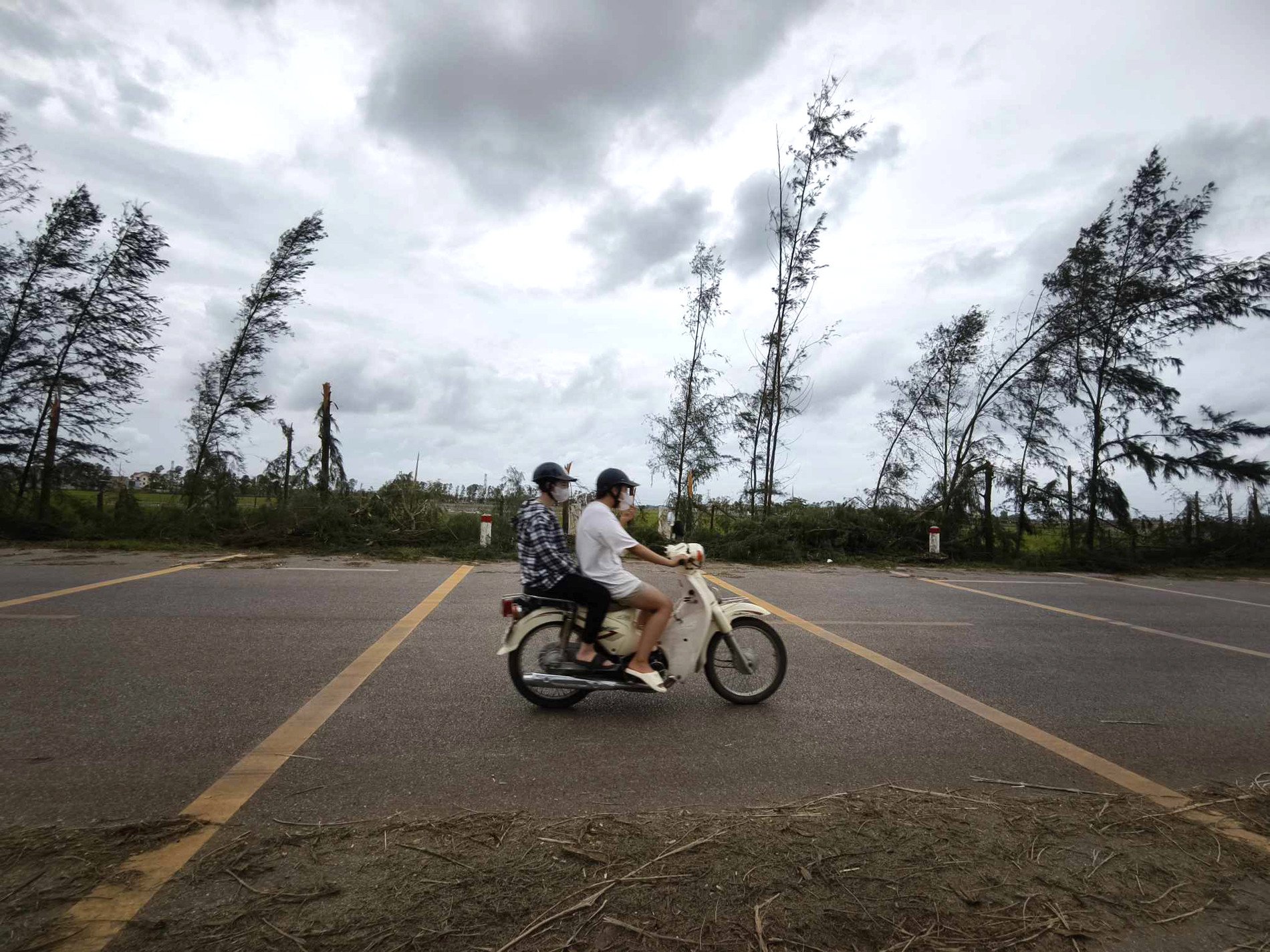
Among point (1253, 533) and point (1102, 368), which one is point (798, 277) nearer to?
point (1102, 368)

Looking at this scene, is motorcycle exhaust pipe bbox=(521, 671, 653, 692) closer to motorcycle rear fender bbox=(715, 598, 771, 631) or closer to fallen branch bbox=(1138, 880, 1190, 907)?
motorcycle rear fender bbox=(715, 598, 771, 631)

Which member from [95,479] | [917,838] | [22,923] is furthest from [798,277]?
[22,923]

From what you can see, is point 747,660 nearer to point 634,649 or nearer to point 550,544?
point 634,649

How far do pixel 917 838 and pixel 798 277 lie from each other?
1896cm

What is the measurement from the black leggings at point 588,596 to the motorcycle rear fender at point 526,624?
124mm

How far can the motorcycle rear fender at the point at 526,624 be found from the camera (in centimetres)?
484

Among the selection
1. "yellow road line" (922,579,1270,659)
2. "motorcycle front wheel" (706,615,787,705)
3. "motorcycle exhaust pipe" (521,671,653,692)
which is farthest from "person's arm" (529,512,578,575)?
"yellow road line" (922,579,1270,659)

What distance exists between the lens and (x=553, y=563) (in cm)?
487

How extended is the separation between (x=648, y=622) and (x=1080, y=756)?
2.56 meters

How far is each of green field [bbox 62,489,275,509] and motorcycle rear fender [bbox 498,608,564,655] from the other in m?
13.9

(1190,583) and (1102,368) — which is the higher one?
(1102,368)

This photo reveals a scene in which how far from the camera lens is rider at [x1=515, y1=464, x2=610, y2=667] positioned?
484 cm

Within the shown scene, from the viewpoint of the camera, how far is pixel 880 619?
8945 millimetres

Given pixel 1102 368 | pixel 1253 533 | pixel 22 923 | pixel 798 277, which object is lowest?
pixel 22 923
